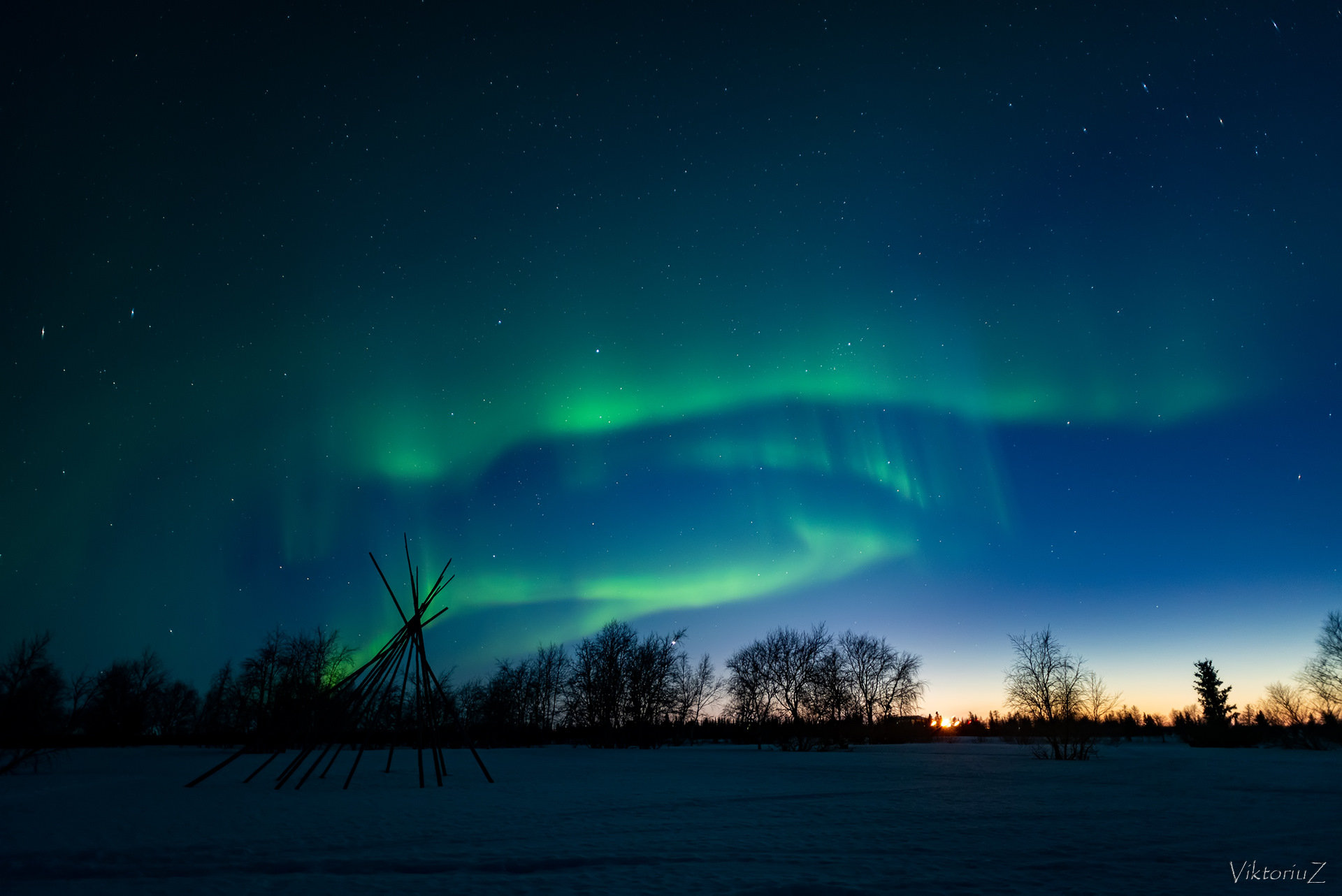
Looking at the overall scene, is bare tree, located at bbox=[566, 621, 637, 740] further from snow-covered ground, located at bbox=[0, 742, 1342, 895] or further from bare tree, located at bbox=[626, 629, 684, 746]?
snow-covered ground, located at bbox=[0, 742, 1342, 895]

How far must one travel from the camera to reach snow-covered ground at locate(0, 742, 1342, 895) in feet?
24.9

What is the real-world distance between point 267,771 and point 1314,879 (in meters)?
28.0

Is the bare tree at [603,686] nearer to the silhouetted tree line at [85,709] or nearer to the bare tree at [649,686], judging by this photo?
the bare tree at [649,686]

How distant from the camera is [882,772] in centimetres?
2323

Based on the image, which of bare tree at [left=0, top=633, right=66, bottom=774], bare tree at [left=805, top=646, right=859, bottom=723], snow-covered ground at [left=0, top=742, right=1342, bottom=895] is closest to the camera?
snow-covered ground at [left=0, top=742, right=1342, bottom=895]

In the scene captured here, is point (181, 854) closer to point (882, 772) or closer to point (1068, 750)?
point (882, 772)

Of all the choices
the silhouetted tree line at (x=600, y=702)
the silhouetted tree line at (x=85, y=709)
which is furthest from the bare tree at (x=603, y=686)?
the silhouetted tree line at (x=85, y=709)

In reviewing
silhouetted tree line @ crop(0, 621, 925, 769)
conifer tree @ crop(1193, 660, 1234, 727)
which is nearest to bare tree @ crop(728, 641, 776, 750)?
silhouetted tree line @ crop(0, 621, 925, 769)

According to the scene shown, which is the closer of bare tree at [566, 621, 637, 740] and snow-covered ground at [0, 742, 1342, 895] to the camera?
snow-covered ground at [0, 742, 1342, 895]

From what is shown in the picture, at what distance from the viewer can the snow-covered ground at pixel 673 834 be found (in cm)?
759

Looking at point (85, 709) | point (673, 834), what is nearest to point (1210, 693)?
point (673, 834)

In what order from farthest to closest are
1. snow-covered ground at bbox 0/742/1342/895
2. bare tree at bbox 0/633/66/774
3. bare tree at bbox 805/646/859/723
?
bare tree at bbox 805/646/859/723, bare tree at bbox 0/633/66/774, snow-covered ground at bbox 0/742/1342/895

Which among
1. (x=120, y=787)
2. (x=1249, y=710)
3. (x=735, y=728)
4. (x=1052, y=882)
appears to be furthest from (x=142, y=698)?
(x=1249, y=710)

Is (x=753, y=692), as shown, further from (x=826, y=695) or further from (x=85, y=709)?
(x=85, y=709)
